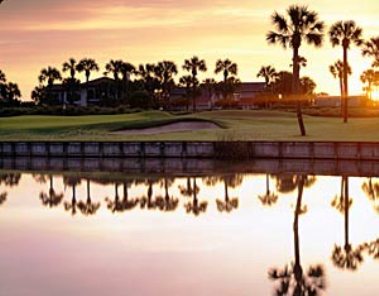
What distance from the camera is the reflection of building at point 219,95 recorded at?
138000 mm

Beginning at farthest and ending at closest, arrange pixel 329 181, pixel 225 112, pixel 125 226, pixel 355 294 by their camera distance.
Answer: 1. pixel 225 112
2. pixel 329 181
3. pixel 125 226
4. pixel 355 294

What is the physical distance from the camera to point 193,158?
51469mm

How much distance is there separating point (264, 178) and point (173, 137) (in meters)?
21.7

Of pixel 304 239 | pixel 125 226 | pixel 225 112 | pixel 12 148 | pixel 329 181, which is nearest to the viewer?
pixel 304 239

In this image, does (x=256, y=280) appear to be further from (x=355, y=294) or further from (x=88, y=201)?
(x=88, y=201)

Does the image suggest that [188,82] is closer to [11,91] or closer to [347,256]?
[11,91]

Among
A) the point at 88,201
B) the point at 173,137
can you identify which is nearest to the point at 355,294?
the point at 88,201

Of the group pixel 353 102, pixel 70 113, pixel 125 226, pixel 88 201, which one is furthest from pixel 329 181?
pixel 353 102

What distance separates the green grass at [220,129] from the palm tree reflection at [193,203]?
1829 cm

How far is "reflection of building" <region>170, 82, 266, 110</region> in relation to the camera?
13800 centimetres

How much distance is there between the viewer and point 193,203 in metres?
30.1

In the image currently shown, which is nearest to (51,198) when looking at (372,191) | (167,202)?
(167,202)

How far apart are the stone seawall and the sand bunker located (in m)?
8.82

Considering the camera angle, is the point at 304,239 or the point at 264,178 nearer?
the point at 304,239
